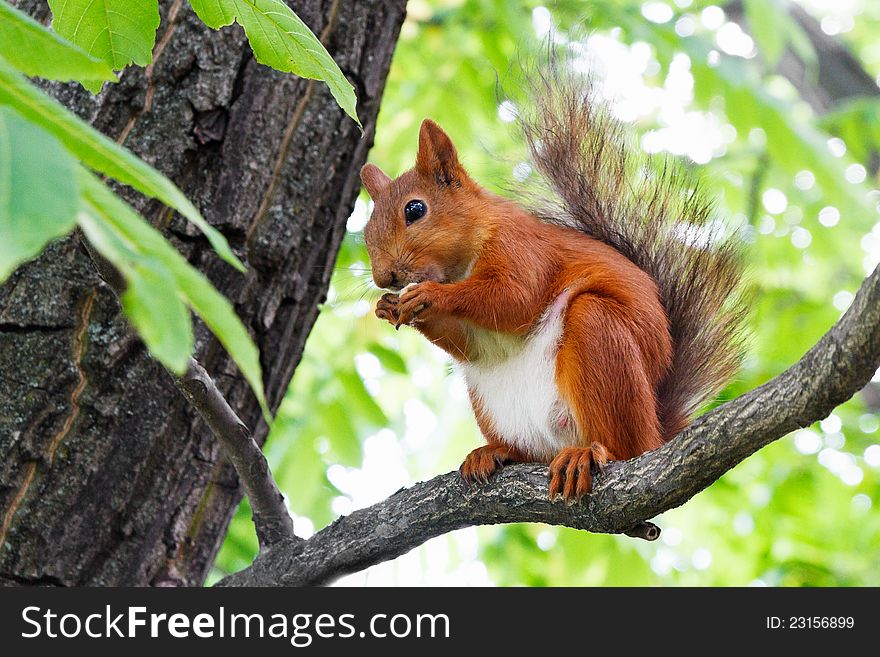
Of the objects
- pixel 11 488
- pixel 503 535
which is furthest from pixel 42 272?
pixel 503 535

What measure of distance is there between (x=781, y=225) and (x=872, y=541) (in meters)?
2.22

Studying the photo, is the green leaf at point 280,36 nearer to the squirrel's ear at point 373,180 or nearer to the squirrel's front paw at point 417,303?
the squirrel's front paw at point 417,303

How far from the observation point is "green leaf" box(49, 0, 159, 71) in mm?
1099

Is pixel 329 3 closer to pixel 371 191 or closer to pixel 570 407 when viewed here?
pixel 371 191

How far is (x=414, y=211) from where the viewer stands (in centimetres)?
219

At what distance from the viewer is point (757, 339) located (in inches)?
87.2

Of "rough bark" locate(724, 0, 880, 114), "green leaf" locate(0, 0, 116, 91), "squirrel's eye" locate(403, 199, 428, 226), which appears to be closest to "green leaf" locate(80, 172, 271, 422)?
"green leaf" locate(0, 0, 116, 91)

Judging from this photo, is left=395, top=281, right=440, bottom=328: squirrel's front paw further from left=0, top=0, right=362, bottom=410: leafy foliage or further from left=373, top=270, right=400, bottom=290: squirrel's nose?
left=0, top=0, right=362, bottom=410: leafy foliage

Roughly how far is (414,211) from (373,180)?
8.9 inches

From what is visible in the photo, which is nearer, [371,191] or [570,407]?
[570,407]

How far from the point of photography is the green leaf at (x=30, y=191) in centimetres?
49

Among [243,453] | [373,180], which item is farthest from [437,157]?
[243,453]

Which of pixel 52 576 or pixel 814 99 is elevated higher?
pixel 814 99
